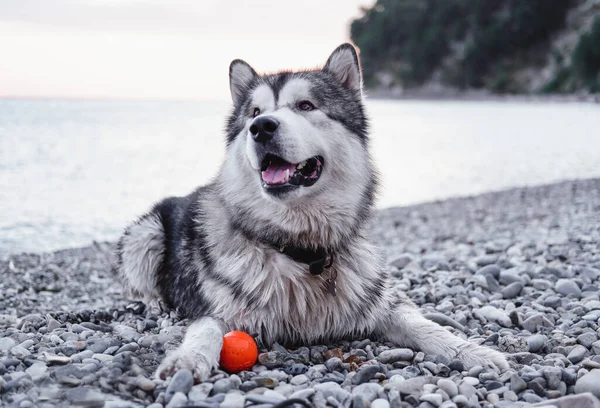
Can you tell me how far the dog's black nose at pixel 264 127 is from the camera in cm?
325

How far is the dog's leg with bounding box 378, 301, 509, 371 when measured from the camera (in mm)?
3129

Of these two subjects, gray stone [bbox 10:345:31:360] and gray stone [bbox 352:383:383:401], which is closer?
gray stone [bbox 352:383:383:401]

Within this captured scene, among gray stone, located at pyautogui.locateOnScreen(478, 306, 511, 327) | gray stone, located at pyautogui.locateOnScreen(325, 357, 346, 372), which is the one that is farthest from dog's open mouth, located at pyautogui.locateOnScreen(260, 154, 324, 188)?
gray stone, located at pyautogui.locateOnScreen(478, 306, 511, 327)

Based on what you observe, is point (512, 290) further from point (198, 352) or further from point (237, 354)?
point (198, 352)

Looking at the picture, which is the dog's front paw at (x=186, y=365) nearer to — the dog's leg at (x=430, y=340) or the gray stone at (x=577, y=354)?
the dog's leg at (x=430, y=340)

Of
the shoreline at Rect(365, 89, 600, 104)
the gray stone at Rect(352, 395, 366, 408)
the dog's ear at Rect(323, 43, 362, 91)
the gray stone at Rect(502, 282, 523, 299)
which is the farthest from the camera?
the shoreline at Rect(365, 89, 600, 104)

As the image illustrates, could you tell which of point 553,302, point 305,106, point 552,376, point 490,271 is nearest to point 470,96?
point 490,271

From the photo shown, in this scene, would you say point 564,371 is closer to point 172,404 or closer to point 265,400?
point 265,400

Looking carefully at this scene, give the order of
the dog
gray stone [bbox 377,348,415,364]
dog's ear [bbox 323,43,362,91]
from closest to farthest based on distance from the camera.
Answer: gray stone [bbox 377,348,415,364] < the dog < dog's ear [bbox 323,43,362,91]

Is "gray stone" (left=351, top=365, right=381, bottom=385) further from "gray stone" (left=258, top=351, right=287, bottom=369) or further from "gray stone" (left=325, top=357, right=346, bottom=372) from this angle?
"gray stone" (left=258, top=351, right=287, bottom=369)

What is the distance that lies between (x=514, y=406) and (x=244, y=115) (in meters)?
2.48

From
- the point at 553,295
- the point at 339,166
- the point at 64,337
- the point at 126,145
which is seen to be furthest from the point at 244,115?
the point at 126,145

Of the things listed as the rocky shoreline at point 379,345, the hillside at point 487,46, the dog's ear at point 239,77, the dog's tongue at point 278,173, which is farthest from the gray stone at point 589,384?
the hillside at point 487,46

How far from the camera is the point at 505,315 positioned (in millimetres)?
4012
